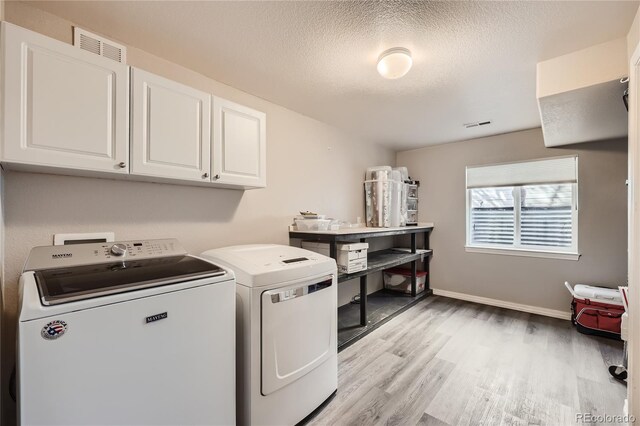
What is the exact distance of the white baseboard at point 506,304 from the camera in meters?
3.30

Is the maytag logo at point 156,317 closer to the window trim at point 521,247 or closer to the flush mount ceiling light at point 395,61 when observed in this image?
the flush mount ceiling light at point 395,61

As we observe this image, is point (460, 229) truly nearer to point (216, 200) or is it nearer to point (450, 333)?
point (450, 333)

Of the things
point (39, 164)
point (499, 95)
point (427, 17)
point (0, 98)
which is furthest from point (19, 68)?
point (499, 95)

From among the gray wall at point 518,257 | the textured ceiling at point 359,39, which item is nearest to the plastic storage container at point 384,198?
the gray wall at point 518,257

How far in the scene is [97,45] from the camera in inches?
57.9

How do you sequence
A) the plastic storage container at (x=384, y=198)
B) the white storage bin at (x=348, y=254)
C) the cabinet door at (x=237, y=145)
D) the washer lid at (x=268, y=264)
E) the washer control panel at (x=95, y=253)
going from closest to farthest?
the washer control panel at (x=95, y=253) < the washer lid at (x=268, y=264) < the cabinet door at (x=237, y=145) < the white storage bin at (x=348, y=254) < the plastic storage container at (x=384, y=198)

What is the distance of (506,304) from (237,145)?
3.95m

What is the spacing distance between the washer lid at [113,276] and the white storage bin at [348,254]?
1340 millimetres

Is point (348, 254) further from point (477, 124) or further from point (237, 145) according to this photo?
point (477, 124)

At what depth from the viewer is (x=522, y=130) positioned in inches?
138

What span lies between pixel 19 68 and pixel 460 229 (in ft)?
14.9

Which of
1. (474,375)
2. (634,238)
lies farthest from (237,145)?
(474,375)

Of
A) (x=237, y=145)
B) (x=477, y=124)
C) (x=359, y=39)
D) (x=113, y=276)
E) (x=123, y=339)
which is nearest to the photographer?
(x=123, y=339)

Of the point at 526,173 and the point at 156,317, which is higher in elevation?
the point at 526,173
